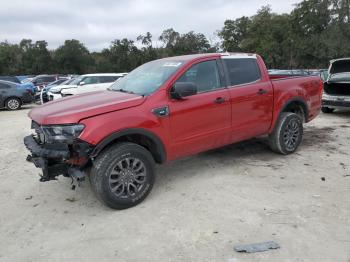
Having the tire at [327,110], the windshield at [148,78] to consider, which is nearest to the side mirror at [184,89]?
the windshield at [148,78]

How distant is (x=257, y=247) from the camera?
3.69 metres

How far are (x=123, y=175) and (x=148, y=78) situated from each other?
1612 millimetres

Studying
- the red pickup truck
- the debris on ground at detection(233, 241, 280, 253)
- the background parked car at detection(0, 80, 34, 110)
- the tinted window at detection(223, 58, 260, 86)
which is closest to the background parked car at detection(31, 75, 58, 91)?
the background parked car at detection(0, 80, 34, 110)

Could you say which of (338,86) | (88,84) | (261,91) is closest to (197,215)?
Answer: (261,91)

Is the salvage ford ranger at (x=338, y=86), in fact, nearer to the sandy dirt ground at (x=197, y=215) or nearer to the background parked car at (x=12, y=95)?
the sandy dirt ground at (x=197, y=215)

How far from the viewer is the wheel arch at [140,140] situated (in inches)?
176

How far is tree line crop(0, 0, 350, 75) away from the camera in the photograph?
48.7 meters

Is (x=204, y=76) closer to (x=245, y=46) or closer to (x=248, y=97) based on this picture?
(x=248, y=97)

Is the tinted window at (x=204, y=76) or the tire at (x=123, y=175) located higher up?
the tinted window at (x=204, y=76)

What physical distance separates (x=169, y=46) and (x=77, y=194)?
67460 millimetres

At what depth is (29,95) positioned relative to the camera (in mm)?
18406

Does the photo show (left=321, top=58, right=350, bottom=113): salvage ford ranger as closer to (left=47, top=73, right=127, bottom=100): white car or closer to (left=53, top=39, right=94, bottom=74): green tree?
(left=47, top=73, right=127, bottom=100): white car

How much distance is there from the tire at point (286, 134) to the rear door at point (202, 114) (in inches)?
46.9

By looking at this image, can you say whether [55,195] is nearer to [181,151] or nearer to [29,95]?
[181,151]
